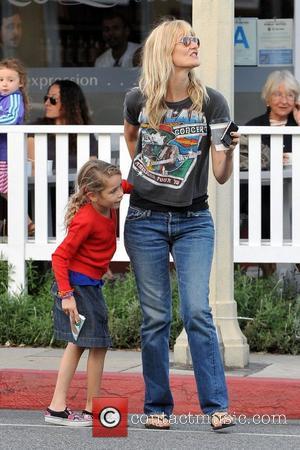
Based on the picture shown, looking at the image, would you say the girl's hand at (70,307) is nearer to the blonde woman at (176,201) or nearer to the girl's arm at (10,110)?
the blonde woman at (176,201)

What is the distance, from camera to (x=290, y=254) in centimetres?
943

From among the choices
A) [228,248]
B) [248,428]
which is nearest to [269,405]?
[248,428]

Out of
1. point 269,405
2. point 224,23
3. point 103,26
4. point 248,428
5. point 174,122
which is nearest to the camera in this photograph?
point 174,122

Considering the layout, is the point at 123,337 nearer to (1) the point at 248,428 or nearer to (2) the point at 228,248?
(2) the point at 228,248

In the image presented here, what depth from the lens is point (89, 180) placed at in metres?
6.84

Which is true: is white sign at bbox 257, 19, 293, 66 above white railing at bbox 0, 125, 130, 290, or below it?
above

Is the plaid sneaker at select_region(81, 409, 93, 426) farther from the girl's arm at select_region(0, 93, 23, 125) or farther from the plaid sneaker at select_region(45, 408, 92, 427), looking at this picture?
the girl's arm at select_region(0, 93, 23, 125)

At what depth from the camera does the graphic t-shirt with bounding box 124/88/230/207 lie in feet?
21.3

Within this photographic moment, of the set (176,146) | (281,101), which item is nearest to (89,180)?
(176,146)

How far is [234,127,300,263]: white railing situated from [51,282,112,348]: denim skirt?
2.73 metres

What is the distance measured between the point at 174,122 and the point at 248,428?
1761mm

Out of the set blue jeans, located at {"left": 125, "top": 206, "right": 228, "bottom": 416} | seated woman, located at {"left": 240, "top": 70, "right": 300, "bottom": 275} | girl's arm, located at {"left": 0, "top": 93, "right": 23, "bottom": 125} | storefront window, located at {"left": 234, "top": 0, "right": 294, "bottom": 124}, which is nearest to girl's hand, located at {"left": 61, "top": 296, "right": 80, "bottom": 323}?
blue jeans, located at {"left": 125, "top": 206, "right": 228, "bottom": 416}

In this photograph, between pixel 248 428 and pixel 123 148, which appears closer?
pixel 248 428

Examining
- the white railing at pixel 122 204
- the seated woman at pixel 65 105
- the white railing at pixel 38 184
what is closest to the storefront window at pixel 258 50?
the seated woman at pixel 65 105
